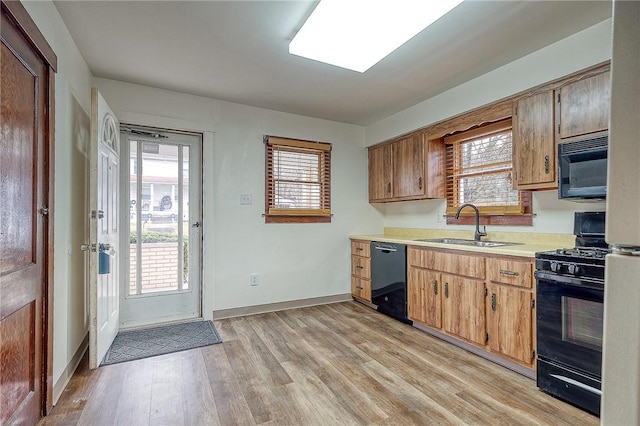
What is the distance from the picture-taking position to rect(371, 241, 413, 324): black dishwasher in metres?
3.44

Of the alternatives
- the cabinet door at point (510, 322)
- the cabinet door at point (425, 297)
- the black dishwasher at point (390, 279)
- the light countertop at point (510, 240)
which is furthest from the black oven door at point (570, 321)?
the black dishwasher at point (390, 279)

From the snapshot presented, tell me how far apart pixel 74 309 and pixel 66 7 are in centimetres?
207

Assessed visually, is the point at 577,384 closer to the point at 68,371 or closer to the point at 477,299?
the point at 477,299

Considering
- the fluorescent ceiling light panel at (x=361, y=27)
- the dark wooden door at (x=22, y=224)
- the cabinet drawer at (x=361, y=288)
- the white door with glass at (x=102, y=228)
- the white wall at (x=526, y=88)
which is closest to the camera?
the dark wooden door at (x=22, y=224)

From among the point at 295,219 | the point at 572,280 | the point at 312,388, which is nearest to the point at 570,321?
the point at 572,280

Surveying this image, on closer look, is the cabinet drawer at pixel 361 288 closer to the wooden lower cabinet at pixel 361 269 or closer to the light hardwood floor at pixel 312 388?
the wooden lower cabinet at pixel 361 269

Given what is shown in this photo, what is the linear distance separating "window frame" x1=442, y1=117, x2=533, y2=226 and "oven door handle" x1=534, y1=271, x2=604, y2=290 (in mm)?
876

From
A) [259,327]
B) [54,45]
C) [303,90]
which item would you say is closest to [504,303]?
[259,327]

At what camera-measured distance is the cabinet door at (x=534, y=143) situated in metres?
2.45

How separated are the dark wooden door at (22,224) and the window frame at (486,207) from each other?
3.45 metres

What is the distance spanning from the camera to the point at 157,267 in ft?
11.3

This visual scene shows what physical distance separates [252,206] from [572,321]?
3105 millimetres

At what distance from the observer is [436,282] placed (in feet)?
9.94

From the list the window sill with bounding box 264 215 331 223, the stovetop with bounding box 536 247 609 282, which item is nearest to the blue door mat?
the window sill with bounding box 264 215 331 223
